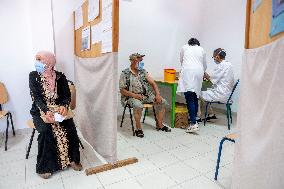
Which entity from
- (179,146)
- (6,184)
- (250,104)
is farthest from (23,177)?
(250,104)

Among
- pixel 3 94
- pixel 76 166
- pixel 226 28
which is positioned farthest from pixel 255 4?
pixel 226 28

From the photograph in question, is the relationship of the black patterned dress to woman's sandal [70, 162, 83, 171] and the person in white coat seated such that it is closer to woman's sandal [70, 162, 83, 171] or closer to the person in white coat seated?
woman's sandal [70, 162, 83, 171]

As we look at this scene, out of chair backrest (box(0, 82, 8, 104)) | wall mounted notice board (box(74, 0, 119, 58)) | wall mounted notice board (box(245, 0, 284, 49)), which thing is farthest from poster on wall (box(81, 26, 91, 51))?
wall mounted notice board (box(245, 0, 284, 49))

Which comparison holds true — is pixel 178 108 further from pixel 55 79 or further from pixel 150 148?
pixel 55 79

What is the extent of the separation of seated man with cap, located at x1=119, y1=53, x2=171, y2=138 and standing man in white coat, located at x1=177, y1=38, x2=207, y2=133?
15.7 inches

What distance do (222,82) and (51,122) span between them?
2661 mm

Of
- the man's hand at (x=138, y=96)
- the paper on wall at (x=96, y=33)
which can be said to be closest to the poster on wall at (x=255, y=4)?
the paper on wall at (x=96, y=33)

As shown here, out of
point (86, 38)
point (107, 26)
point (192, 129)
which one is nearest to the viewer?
point (107, 26)

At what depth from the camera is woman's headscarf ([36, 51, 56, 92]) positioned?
96.5 inches

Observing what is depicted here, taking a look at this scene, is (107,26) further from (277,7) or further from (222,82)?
(222,82)

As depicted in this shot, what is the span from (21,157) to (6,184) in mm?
563

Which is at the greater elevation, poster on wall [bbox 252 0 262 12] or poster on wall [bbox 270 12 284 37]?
poster on wall [bbox 252 0 262 12]

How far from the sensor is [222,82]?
375 cm

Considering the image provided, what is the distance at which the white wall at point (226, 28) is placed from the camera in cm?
436
